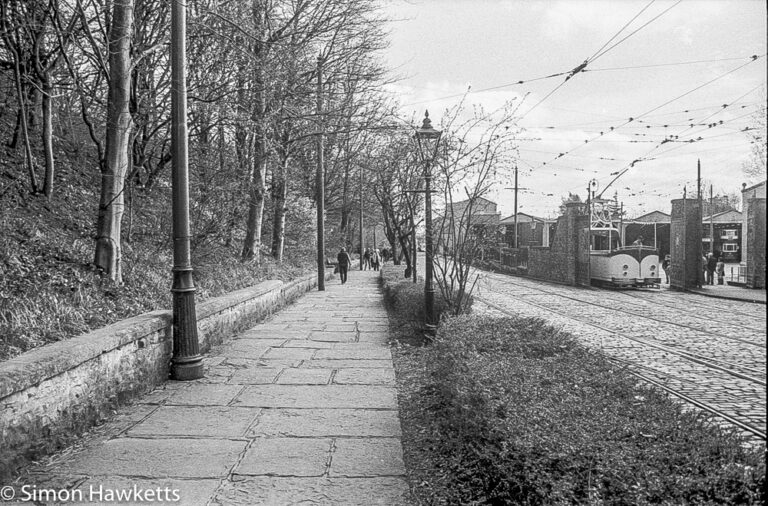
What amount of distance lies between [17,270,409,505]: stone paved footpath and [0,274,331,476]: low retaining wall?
0.49ft

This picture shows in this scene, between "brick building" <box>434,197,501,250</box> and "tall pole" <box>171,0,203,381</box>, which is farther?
"brick building" <box>434,197,501,250</box>

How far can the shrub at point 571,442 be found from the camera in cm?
248

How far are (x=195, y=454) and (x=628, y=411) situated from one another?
110 inches

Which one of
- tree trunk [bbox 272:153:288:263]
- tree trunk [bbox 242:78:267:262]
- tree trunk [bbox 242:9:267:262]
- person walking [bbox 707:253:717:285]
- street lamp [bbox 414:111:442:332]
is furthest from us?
person walking [bbox 707:253:717:285]

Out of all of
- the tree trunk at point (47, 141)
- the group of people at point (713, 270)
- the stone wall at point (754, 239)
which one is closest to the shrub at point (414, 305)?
the tree trunk at point (47, 141)

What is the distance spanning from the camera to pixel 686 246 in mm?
22562

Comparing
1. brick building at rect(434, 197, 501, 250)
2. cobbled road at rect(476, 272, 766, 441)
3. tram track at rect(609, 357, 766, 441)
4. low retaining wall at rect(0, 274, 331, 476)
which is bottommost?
cobbled road at rect(476, 272, 766, 441)

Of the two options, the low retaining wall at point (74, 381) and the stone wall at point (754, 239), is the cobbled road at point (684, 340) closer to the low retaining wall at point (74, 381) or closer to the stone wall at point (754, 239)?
the stone wall at point (754, 239)

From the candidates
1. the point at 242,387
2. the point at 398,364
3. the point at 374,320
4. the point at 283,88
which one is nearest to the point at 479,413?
the point at 242,387

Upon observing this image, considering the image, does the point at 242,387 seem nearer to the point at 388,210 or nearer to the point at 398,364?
the point at 398,364

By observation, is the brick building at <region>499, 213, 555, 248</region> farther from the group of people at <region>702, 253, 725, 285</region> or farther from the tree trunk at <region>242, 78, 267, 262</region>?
the tree trunk at <region>242, 78, 267, 262</region>

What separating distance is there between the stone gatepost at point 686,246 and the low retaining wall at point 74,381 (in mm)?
20737

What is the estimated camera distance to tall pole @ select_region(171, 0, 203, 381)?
21.1ft

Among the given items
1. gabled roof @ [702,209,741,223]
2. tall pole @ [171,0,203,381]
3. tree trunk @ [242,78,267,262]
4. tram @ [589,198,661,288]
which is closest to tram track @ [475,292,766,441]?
tall pole @ [171,0,203,381]
